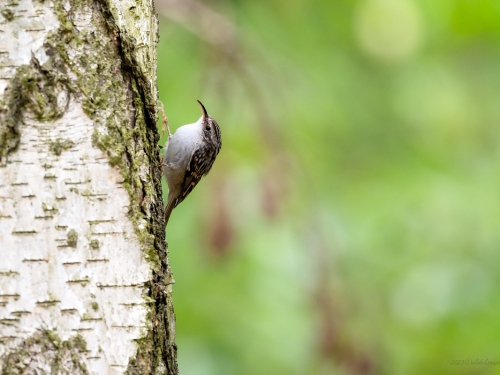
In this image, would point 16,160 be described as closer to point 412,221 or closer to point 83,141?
point 83,141

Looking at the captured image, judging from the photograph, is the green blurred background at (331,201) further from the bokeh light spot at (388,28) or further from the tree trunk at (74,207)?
the tree trunk at (74,207)

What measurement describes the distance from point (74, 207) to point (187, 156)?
106 inches

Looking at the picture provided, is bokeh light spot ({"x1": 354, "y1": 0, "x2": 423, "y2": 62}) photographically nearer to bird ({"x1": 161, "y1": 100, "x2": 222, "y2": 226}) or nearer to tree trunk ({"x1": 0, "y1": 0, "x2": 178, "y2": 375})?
bird ({"x1": 161, "y1": 100, "x2": 222, "y2": 226})

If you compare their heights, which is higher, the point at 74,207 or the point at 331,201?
the point at 331,201

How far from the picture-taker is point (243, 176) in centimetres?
470

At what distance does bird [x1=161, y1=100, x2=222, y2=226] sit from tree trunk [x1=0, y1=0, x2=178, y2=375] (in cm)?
236

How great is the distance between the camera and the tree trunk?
192cm

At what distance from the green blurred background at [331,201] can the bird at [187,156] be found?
17cm

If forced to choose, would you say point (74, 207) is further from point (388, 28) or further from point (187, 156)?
point (388, 28)

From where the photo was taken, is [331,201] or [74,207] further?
[331,201]

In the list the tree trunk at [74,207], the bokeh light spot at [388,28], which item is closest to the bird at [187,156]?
the bokeh light spot at [388,28]

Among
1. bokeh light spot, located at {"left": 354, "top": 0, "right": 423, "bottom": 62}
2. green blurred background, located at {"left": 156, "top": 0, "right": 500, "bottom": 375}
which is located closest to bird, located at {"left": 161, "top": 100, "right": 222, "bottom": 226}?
green blurred background, located at {"left": 156, "top": 0, "right": 500, "bottom": 375}

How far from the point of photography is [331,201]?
18.6ft

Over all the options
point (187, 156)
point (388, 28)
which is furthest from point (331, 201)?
point (187, 156)
